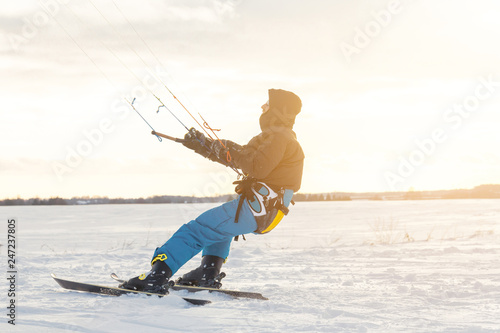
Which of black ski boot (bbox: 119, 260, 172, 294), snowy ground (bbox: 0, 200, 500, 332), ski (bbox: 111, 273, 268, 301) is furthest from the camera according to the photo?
ski (bbox: 111, 273, 268, 301)

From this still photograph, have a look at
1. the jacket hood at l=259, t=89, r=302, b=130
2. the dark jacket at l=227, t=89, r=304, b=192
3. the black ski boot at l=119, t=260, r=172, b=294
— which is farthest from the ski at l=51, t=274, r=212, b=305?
the jacket hood at l=259, t=89, r=302, b=130

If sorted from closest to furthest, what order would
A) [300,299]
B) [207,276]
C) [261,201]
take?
[300,299]
[261,201]
[207,276]

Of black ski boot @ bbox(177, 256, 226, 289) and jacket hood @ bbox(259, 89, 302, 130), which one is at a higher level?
jacket hood @ bbox(259, 89, 302, 130)

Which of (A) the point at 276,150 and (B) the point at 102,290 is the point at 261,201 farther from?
(B) the point at 102,290

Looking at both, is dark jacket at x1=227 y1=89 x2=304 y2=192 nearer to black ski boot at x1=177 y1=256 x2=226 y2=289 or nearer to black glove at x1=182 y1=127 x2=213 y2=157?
black glove at x1=182 y1=127 x2=213 y2=157

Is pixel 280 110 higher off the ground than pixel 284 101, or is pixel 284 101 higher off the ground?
pixel 284 101

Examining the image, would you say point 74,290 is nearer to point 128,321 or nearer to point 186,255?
point 186,255

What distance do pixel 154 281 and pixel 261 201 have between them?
122cm

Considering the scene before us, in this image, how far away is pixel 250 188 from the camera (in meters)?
4.56

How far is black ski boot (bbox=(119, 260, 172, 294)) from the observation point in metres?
4.37

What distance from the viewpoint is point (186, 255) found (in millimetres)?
4566

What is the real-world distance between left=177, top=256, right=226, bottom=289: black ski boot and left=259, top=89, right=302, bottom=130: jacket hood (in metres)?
1.53

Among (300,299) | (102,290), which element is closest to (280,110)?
(300,299)

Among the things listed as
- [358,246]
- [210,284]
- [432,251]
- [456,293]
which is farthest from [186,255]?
[358,246]
